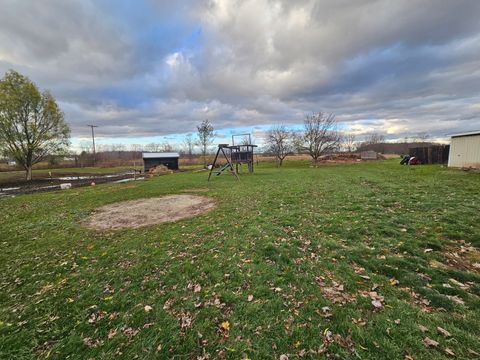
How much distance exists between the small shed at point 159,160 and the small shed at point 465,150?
3947cm

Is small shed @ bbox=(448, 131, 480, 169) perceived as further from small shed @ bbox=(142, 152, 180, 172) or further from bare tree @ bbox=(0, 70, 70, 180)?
bare tree @ bbox=(0, 70, 70, 180)

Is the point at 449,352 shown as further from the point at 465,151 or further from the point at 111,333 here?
the point at 465,151

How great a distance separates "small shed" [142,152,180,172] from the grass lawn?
122ft

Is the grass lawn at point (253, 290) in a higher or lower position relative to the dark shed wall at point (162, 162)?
lower

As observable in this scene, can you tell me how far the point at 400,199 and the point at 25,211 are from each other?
54.6ft

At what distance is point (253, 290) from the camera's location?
3.58 metres

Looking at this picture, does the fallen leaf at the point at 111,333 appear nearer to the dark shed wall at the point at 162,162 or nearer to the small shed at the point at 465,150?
the small shed at the point at 465,150

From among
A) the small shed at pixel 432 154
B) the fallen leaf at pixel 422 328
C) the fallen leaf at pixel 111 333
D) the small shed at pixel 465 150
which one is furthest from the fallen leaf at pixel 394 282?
the small shed at pixel 432 154

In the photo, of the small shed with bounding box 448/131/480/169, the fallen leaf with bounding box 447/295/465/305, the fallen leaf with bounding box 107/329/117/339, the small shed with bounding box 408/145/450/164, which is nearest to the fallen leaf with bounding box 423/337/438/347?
the fallen leaf with bounding box 447/295/465/305

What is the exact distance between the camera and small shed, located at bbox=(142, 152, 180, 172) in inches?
1660

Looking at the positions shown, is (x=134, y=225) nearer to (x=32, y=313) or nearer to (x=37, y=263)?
(x=37, y=263)

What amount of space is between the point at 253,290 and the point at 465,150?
23025 mm

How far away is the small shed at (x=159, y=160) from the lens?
1660 inches

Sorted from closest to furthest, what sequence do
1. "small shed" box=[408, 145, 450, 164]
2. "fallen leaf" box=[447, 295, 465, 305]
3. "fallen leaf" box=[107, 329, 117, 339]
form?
1. "fallen leaf" box=[107, 329, 117, 339]
2. "fallen leaf" box=[447, 295, 465, 305]
3. "small shed" box=[408, 145, 450, 164]
